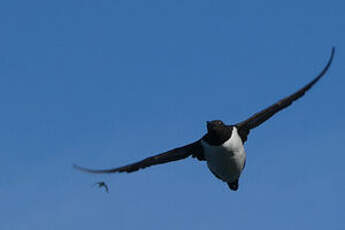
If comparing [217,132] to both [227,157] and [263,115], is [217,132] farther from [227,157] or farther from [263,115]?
[263,115]

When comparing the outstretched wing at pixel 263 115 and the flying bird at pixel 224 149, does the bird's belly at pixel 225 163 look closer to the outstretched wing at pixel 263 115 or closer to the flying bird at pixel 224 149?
the flying bird at pixel 224 149

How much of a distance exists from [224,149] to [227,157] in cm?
31

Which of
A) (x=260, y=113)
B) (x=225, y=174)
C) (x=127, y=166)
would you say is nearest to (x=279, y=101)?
(x=260, y=113)

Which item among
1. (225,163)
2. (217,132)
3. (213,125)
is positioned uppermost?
(213,125)

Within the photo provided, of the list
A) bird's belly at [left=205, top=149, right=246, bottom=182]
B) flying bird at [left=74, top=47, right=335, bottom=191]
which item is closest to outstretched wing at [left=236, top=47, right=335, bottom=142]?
flying bird at [left=74, top=47, right=335, bottom=191]

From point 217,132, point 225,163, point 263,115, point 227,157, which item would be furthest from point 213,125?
point 263,115

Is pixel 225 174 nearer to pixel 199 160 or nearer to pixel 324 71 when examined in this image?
pixel 199 160

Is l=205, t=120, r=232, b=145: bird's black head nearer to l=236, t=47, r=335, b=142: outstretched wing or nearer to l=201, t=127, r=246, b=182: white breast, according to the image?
l=201, t=127, r=246, b=182: white breast

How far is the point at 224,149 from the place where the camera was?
31766 mm

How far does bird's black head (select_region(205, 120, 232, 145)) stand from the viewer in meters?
31.6

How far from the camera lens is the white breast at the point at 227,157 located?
31.8m

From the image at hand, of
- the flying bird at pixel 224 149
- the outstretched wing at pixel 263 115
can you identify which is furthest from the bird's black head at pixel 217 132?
the outstretched wing at pixel 263 115

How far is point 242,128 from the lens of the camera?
33.3 metres

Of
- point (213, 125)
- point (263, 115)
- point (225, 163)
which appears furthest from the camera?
point (263, 115)
